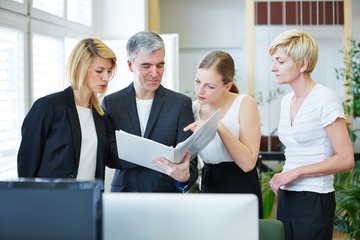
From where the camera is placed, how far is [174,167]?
5.75 feet

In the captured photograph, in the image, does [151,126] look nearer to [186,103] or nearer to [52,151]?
[186,103]

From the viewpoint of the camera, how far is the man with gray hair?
6.59 feet

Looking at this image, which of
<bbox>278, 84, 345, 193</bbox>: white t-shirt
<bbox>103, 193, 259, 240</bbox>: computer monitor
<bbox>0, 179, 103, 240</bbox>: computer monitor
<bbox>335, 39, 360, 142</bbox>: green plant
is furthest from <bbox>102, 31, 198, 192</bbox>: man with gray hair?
<bbox>335, 39, 360, 142</bbox>: green plant

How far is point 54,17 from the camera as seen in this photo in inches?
143

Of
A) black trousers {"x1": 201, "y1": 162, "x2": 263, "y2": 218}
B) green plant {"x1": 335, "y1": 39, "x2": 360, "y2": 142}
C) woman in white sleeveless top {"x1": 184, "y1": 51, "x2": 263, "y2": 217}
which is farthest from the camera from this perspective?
green plant {"x1": 335, "y1": 39, "x2": 360, "y2": 142}

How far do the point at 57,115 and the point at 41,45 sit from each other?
1.79 metres

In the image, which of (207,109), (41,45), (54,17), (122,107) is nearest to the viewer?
(122,107)

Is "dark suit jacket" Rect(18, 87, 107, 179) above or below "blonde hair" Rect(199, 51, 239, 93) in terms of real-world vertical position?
below

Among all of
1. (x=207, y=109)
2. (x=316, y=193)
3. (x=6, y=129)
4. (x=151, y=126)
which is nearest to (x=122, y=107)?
(x=151, y=126)

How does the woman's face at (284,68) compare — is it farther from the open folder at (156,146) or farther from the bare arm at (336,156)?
the open folder at (156,146)

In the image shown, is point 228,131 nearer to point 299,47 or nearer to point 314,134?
point 314,134

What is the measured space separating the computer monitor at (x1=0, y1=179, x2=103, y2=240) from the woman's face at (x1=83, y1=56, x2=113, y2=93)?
1.07m

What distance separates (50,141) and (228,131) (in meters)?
0.81

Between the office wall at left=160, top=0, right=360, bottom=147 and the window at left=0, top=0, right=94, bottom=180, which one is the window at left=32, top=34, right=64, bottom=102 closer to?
the window at left=0, top=0, right=94, bottom=180
